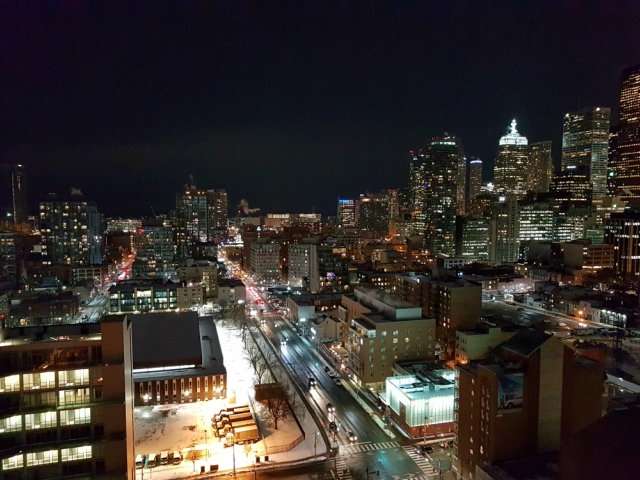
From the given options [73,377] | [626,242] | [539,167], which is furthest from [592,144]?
[73,377]

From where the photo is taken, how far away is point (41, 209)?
4235 inches

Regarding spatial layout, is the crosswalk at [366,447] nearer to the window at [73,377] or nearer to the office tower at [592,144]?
the window at [73,377]

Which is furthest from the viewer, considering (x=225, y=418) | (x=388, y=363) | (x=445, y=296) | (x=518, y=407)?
(x=445, y=296)

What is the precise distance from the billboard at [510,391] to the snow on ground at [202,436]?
34.9 ft

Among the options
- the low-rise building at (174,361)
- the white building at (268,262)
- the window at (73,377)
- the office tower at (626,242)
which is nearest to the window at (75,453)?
the window at (73,377)

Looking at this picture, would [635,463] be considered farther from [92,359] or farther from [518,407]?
[92,359]

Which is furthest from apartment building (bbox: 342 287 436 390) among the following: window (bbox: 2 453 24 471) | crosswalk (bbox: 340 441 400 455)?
window (bbox: 2 453 24 471)

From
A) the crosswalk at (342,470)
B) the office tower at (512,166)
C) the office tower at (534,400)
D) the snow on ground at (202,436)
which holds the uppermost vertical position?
the office tower at (512,166)

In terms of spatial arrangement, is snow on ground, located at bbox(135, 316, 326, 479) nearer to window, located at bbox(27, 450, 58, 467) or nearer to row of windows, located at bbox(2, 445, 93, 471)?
row of windows, located at bbox(2, 445, 93, 471)

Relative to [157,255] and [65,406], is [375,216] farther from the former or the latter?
[65,406]

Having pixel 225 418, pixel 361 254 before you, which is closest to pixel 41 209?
pixel 361 254

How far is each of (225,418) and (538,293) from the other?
5194 cm

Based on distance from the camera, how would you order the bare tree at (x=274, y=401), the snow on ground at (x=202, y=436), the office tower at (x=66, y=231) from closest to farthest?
the snow on ground at (x=202, y=436), the bare tree at (x=274, y=401), the office tower at (x=66, y=231)

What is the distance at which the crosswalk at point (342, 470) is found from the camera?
23.4 m
